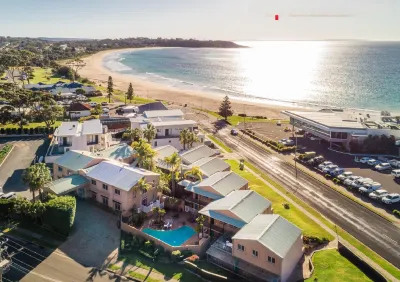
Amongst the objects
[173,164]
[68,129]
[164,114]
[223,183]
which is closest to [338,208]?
[223,183]

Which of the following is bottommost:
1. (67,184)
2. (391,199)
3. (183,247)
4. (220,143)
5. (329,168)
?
(183,247)

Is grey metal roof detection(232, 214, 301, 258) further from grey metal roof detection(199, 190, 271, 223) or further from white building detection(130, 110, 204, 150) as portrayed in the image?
white building detection(130, 110, 204, 150)

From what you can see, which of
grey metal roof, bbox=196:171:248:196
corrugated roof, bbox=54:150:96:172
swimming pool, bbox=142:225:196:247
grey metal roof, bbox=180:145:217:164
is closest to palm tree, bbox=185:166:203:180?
grey metal roof, bbox=196:171:248:196

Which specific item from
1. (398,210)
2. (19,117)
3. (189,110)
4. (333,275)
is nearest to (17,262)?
(333,275)

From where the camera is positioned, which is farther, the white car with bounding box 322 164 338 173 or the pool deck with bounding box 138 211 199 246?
the white car with bounding box 322 164 338 173

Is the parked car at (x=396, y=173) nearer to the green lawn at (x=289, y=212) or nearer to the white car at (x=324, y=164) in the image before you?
the white car at (x=324, y=164)

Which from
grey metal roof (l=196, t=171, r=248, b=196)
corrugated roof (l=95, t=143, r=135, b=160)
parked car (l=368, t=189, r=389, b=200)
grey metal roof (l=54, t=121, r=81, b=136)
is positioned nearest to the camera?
grey metal roof (l=196, t=171, r=248, b=196)

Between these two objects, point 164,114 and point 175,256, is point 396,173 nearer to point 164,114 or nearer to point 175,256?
point 175,256
